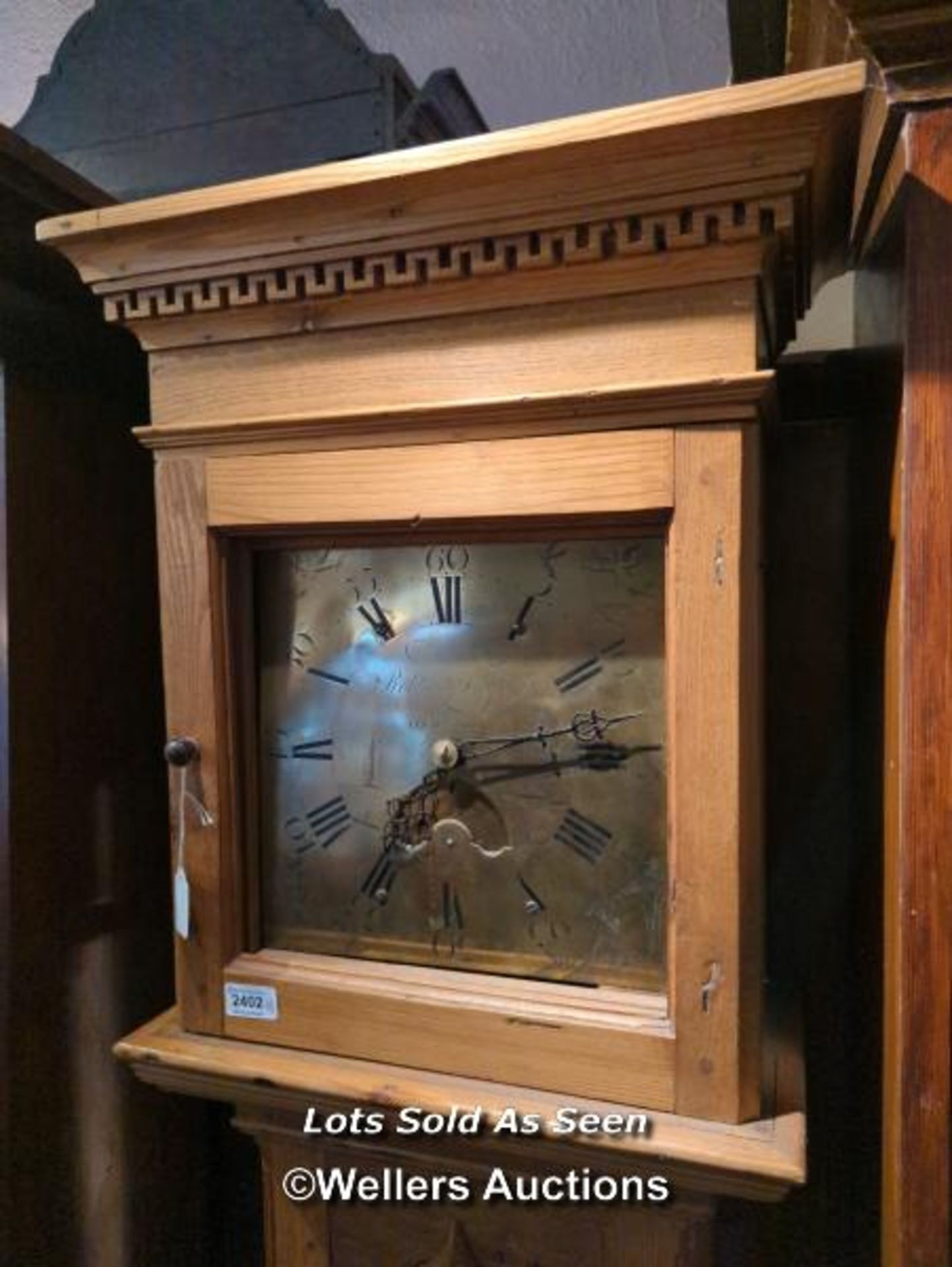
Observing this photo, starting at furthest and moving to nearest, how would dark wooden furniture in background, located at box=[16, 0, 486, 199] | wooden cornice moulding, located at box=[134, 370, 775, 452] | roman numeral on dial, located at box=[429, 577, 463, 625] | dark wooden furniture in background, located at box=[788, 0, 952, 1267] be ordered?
dark wooden furniture in background, located at box=[16, 0, 486, 199]
roman numeral on dial, located at box=[429, 577, 463, 625]
wooden cornice moulding, located at box=[134, 370, 775, 452]
dark wooden furniture in background, located at box=[788, 0, 952, 1267]

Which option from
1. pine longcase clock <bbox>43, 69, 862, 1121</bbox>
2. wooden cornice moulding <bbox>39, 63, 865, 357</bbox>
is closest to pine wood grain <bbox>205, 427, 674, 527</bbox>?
pine longcase clock <bbox>43, 69, 862, 1121</bbox>

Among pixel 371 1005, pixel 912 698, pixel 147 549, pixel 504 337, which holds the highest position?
pixel 504 337

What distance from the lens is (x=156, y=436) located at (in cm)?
78

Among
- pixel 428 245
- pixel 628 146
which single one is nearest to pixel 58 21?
pixel 428 245

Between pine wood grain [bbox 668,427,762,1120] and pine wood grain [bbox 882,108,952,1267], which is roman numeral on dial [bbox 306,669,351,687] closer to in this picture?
pine wood grain [bbox 668,427,762,1120]

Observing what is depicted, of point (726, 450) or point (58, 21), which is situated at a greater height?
point (58, 21)

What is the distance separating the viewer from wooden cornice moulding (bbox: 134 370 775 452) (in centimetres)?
63

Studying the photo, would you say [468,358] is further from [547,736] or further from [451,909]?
[451,909]

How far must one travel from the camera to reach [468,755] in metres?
0.76

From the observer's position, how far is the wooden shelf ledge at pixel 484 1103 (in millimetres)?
642

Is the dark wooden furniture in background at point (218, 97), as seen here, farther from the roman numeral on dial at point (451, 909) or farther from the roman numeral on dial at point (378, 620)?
the roman numeral on dial at point (451, 909)

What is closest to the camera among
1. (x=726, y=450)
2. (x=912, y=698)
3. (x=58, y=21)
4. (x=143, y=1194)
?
(x=912, y=698)

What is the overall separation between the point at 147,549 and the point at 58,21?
977 millimetres

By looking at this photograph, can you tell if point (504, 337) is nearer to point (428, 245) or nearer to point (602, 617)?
point (428, 245)
